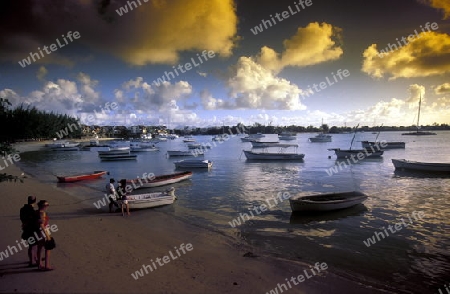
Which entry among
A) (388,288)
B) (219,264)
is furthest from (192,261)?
(388,288)

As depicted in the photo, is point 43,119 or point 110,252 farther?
point 43,119

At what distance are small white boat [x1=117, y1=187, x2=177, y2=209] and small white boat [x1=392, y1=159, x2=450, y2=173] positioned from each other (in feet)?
128

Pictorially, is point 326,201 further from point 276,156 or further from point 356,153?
point 356,153

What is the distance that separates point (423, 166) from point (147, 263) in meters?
45.3

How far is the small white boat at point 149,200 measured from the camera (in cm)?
1989

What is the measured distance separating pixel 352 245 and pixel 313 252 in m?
2.66

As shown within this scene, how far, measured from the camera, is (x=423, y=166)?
41.7 m

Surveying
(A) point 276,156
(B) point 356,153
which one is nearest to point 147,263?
(A) point 276,156

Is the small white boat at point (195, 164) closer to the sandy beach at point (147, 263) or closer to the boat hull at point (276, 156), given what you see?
the boat hull at point (276, 156)

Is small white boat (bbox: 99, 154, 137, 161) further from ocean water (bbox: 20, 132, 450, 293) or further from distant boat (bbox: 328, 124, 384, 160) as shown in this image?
distant boat (bbox: 328, 124, 384, 160)

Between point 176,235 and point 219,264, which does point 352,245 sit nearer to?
point 219,264

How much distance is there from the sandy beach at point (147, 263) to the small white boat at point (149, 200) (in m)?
3.08

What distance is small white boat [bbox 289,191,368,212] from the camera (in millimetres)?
19359

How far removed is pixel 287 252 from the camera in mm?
13430
